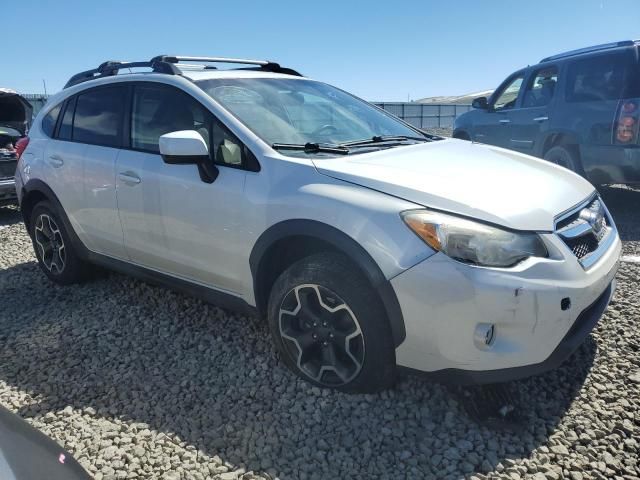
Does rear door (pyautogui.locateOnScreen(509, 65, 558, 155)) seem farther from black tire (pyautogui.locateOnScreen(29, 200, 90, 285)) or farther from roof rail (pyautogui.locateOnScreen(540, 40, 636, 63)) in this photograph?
black tire (pyautogui.locateOnScreen(29, 200, 90, 285))

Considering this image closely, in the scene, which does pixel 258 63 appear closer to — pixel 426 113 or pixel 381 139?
pixel 381 139

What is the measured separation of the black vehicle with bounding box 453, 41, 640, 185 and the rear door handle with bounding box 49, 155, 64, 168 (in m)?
5.52

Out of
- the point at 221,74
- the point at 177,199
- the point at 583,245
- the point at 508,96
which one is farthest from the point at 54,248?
the point at 508,96

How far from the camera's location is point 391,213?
2.33 metres

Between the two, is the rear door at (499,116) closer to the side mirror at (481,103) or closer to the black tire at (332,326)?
the side mirror at (481,103)

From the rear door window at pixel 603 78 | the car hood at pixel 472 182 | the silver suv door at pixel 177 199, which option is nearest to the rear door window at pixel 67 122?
the silver suv door at pixel 177 199

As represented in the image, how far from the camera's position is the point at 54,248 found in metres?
4.41

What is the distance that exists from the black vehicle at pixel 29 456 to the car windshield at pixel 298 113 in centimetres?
182

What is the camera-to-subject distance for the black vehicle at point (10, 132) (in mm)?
7398

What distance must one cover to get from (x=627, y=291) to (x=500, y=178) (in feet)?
6.26

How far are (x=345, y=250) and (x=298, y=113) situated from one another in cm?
126

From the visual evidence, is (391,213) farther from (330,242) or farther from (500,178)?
(500,178)

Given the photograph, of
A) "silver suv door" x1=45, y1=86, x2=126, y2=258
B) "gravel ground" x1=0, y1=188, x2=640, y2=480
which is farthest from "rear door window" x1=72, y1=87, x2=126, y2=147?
"gravel ground" x1=0, y1=188, x2=640, y2=480

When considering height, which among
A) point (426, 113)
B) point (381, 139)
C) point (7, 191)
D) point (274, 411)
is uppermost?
point (381, 139)
